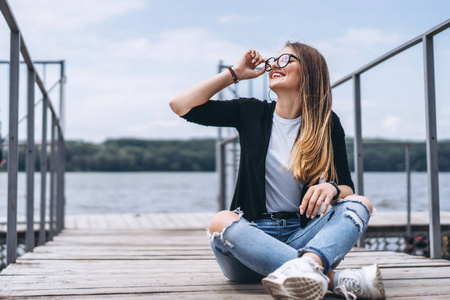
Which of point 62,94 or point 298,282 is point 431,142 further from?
point 62,94

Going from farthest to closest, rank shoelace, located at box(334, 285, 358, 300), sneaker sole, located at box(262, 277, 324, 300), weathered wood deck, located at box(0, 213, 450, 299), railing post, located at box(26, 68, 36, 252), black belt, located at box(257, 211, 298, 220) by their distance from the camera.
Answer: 1. railing post, located at box(26, 68, 36, 252)
2. black belt, located at box(257, 211, 298, 220)
3. weathered wood deck, located at box(0, 213, 450, 299)
4. shoelace, located at box(334, 285, 358, 300)
5. sneaker sole, located at box(262, 277, 324, 300)

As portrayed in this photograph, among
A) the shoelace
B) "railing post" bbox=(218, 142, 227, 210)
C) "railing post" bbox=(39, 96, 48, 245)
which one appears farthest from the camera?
"railing post" bbox=(218, 142, 227, 210)

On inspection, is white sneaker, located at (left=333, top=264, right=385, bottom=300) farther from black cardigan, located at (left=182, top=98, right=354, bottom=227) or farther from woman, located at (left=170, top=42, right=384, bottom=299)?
black cardigan, located at (left=182, top=98, right=354, bottom=227)

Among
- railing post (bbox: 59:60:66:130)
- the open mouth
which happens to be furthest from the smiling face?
railing post (bbox: 59:60:66:130)

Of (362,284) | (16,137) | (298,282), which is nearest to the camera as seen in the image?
(298,282)

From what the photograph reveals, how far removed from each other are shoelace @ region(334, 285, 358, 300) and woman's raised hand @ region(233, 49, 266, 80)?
0.63 metres

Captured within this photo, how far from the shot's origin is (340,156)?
158 cm

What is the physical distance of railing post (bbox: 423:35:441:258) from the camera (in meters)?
1.91

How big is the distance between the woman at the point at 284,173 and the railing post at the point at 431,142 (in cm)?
47

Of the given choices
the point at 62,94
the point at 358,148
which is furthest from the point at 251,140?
the point at 62,94

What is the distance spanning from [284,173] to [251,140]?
13 cm

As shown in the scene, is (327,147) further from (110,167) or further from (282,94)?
(110,167)

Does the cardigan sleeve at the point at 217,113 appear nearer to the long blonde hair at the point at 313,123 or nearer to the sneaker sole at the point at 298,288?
the long blonde hair at the point at 313,123

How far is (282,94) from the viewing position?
1595 mm
